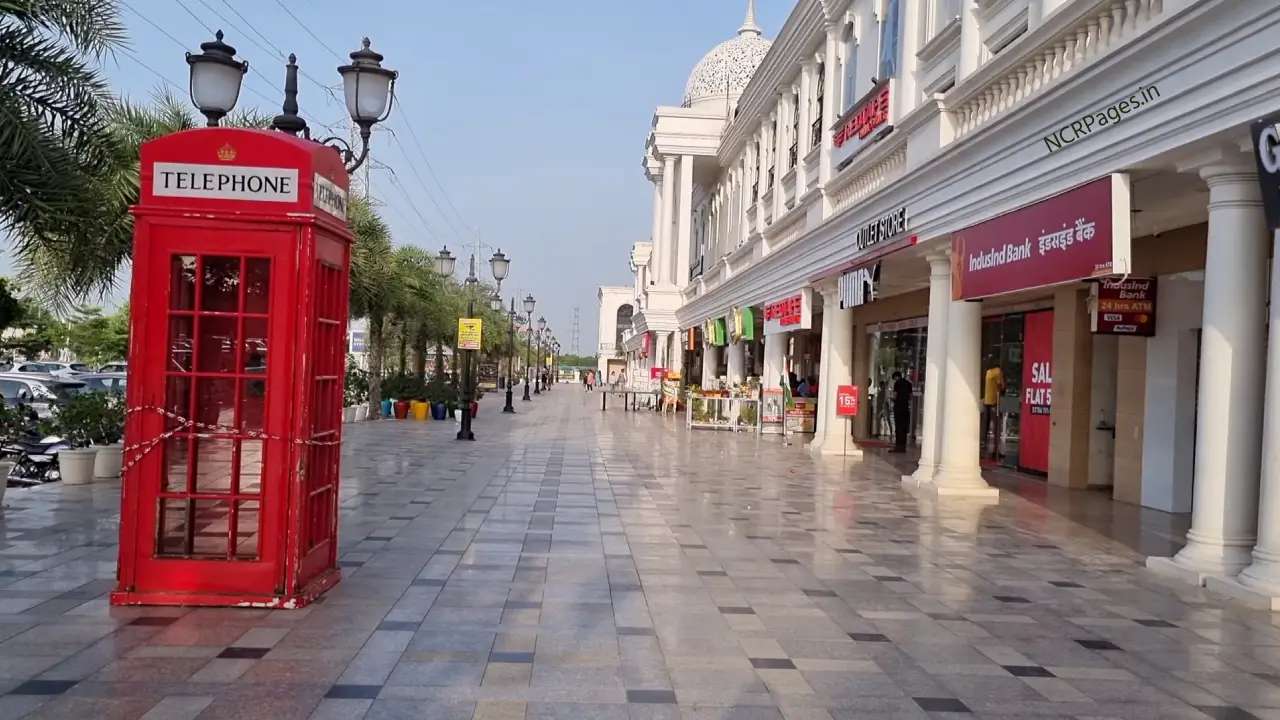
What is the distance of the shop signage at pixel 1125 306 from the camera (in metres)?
12.8

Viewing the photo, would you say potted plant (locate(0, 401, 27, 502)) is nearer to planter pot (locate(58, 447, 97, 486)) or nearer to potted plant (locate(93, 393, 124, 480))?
planter pot (locate(58, 447, 97, 486))

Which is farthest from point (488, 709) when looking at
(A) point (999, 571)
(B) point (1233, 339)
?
(B) point (1233, 339)

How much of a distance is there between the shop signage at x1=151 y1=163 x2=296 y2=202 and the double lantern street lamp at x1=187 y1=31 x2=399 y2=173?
3.41 ft

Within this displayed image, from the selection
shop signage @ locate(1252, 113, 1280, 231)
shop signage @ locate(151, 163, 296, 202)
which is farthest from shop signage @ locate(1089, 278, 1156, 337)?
shop signage @ locate(151, 163, 296, 202)

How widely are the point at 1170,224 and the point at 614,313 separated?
138482mm

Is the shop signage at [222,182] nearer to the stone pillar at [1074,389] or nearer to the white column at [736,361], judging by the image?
the stone pillar at [1074,389]

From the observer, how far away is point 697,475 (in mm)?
16234

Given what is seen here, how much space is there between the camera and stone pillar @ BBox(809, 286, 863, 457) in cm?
2034

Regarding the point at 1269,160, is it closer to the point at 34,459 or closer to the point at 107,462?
the point at 107,462

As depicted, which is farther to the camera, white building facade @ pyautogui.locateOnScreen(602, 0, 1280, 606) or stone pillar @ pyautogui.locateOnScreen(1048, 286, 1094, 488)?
stone pillar @ pyautogui.locateOnScreen(1048, 286, 1094, 488)

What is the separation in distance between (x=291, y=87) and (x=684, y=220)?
129ft

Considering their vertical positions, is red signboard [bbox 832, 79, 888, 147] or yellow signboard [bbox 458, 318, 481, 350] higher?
red signboard [bbox 832, 79, 888, 147]

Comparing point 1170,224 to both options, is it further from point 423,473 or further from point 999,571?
point 423,473

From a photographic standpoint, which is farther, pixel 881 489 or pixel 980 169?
pixel 881 489
